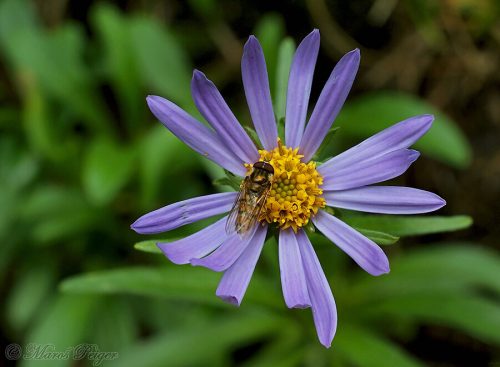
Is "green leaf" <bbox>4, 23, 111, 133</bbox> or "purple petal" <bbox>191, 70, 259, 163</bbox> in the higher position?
"purple petal" <bbox>191, 70, 259, 163</bbox>

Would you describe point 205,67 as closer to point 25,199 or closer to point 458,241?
point 25,199

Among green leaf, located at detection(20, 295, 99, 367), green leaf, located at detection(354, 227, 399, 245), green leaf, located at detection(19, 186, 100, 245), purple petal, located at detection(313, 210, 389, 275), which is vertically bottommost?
green leaf, located at detection(20, 295, 99, 367)

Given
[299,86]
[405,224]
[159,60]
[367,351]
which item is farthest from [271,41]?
[367,351]

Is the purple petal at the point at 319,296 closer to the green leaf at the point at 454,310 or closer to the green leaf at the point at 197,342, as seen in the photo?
the green leaf at the point at 197,342

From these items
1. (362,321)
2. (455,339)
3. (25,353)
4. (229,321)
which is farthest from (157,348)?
(455,339)

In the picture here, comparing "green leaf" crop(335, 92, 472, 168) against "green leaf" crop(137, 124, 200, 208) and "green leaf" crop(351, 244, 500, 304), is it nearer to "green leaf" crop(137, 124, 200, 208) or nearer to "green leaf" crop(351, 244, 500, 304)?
"green leaf" crop(351, 244, 500, 304)

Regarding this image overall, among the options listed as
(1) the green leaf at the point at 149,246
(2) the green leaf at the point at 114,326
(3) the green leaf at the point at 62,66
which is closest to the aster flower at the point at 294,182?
(1) the green leaf at the point at 149,246

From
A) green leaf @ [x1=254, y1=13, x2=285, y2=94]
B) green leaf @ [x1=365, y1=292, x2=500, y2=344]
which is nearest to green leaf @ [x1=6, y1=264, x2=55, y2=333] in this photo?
green leaf @ [x1=254, y1=13, x2=285, y2=94]
